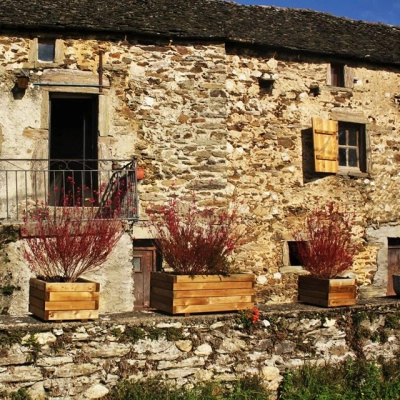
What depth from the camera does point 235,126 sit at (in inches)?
410

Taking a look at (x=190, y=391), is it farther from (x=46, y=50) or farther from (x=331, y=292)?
(x=46, y=50)

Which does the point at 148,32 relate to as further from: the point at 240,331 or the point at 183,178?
the point at 240,331

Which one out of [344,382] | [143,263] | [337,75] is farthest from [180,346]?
[337,75]

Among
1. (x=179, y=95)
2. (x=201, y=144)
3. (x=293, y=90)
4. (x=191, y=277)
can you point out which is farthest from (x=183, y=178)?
(x=191, y=277)

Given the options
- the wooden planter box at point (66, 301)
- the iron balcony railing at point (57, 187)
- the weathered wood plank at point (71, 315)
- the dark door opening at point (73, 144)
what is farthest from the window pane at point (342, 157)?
the weathered wood plank at point (71, 315)

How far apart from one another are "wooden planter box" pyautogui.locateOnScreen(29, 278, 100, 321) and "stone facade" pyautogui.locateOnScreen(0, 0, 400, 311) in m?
2.81

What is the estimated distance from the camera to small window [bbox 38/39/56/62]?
30.4ft

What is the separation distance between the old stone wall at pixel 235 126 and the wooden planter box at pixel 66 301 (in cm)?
426

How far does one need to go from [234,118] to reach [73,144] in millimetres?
2975

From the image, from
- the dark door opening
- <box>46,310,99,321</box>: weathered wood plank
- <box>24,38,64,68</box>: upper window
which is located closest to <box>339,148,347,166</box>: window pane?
the dark door opening

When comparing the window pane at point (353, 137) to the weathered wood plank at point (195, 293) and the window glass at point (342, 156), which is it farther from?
the weathered wood plank at point (195, 293)

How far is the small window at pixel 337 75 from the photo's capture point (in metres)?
11.4

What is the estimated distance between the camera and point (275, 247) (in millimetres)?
10648

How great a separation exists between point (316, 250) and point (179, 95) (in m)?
4.28
